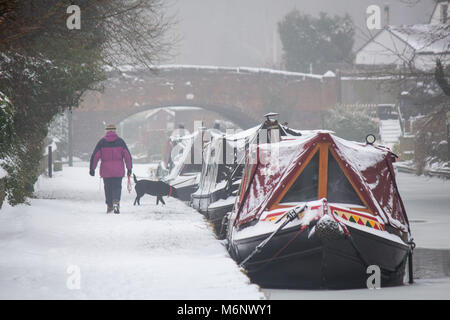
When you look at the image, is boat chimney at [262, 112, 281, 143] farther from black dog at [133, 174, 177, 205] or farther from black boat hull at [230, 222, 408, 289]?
black dog at [133, 174, 177, 205]

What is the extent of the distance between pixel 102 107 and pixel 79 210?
109 feet

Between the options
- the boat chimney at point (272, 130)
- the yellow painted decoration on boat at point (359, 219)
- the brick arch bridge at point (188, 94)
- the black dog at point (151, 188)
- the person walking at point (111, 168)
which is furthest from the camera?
the brick arch bridge at point (188, 94)

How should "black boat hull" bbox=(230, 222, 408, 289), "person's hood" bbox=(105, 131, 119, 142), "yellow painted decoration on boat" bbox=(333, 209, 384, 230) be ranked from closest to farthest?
"black boat hull" bbox=(230, 222, 408, 289)
"yellow painted decoration on boat" bbox=(333, 209, 384, 230)
"person's hood" bbox=(105, 131, 119, 142)

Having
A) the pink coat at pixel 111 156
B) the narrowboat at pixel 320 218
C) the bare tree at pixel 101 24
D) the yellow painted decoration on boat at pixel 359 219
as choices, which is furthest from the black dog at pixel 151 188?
the yellow painted decoration on boat at pixel 359 219

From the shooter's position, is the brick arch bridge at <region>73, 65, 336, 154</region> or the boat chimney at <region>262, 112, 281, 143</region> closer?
the boat chimney at <region>262, 112, 281, 143</region>

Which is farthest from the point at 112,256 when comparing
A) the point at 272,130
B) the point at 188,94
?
the point at 188,94

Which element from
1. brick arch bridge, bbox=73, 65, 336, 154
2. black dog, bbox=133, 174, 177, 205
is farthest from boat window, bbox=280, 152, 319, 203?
brick arch bridge, bbox=73, 65, 336, 154

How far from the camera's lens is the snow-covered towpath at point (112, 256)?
7.22 meters

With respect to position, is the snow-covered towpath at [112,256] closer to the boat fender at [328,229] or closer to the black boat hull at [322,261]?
the black boat hull at [322,261]

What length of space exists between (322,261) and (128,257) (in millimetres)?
2172

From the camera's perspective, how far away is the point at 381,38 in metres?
63.3

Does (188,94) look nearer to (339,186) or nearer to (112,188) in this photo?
(112,188)

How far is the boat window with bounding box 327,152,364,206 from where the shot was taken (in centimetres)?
938

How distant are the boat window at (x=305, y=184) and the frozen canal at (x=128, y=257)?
1.06 m
